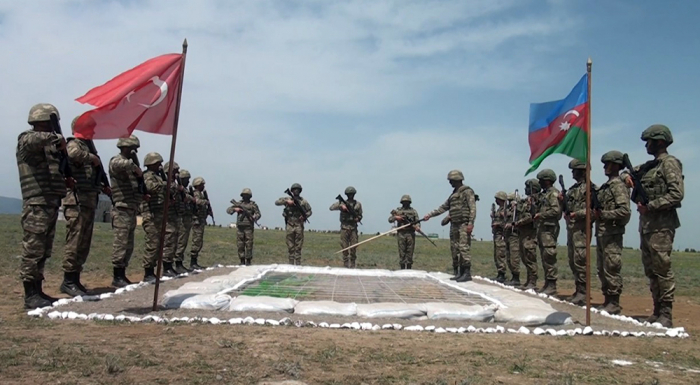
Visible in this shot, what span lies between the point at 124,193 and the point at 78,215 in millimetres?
1051

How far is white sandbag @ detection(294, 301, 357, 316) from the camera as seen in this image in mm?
6344


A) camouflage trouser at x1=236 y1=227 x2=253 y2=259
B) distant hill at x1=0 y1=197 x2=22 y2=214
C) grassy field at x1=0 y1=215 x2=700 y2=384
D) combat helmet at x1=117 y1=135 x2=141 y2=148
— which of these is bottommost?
grassy field at x1=0 y1=215 x2=700 y2=384

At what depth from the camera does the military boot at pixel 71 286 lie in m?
7.56

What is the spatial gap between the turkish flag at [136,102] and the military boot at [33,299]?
6.63 feet

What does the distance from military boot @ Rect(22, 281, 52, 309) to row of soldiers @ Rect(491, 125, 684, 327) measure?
6601mm

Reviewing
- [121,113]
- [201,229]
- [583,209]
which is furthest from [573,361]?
[201,229]

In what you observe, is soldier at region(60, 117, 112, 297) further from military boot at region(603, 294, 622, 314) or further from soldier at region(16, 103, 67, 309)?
military boot at region(603, 294, 622, 314)

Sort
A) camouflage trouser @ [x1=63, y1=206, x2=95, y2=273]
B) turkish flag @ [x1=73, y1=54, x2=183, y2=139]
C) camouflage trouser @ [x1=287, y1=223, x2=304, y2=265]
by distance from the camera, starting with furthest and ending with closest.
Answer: camouflage trouser @ [x1=287, y1=223, x2=304, y2=265]
camouflage trouser @ [x1=63, y1=206, x2=95, y2=273]
turkish flag @ [x1=73, y1=54, x2=183, y2=139]

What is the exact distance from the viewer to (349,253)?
48.4 ft

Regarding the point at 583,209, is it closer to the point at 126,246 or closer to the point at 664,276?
the point at 664,276

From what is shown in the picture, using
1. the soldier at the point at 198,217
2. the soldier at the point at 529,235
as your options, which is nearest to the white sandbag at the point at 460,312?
the soldier at the point at 529,235

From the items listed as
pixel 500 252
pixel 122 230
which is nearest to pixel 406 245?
pixel 500 252

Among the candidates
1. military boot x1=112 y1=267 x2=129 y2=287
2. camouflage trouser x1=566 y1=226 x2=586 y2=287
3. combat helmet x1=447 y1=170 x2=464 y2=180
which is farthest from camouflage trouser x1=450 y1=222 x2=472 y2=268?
military boot x1=112 y1=267 x2=129 y2=287

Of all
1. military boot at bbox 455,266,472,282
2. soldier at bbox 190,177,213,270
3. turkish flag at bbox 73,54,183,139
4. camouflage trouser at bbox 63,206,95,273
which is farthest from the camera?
soldier at bbox 190,177,213,270
